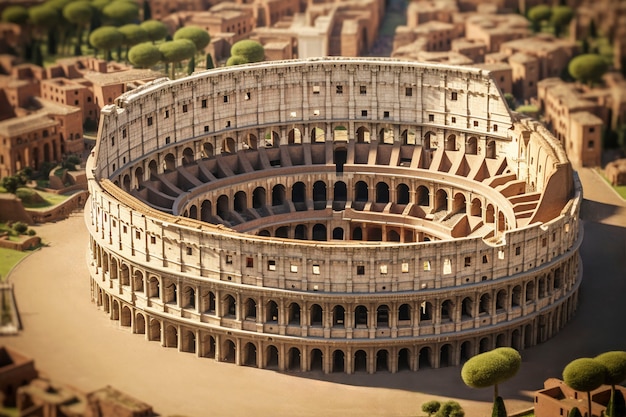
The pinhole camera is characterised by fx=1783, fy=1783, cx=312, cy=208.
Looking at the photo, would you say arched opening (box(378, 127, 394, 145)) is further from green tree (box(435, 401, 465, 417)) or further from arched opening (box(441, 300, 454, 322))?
green tree (box(435, 401, 465, 417))

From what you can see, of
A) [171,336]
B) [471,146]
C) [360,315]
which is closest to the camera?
[360,315]

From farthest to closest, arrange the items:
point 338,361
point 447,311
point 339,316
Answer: point 339,316
point 447,311
point 338,361

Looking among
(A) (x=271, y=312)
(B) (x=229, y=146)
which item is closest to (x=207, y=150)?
(B) (x=229, y=146)

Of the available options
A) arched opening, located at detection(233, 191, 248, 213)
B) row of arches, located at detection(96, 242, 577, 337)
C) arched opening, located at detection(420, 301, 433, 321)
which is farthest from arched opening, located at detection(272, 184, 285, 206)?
arched opening, located at detection(420, 301, 433, 321)

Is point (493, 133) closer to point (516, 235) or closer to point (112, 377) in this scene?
point (516, 235)

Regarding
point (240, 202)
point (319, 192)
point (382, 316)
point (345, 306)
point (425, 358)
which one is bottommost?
point (425, 358)

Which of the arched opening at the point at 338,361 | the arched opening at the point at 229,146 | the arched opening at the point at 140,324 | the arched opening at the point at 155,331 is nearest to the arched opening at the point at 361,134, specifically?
the arched opening at the point at 229,146

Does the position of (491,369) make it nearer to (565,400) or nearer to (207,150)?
(565,400)
